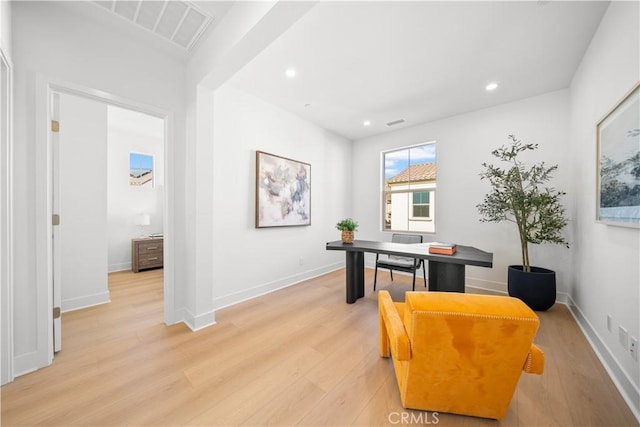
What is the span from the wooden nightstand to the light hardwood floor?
1.91m

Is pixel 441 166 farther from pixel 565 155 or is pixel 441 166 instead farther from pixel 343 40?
pixel 343 40

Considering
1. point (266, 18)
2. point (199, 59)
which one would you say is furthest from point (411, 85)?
point (199, 59)

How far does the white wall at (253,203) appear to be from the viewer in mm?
2889

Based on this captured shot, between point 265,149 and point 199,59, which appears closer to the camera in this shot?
point 199,59

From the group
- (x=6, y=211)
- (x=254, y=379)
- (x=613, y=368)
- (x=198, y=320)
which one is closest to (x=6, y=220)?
(x=6, y=211)

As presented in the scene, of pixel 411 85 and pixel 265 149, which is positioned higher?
pixel 411 85

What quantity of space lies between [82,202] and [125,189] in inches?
78.7

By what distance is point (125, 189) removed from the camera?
15.6 ft

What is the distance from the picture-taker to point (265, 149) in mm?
3391

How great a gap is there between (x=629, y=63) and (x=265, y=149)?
338 centimetres

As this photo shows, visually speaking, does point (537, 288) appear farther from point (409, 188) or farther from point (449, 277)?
point (409, 188)

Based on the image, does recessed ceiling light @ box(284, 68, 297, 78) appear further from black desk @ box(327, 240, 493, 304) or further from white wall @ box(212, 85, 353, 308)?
black desk @ box(327, 240, 493, 304)

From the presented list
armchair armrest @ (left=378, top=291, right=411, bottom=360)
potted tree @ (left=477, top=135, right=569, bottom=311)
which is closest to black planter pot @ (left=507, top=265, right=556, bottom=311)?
potted tree @ (left=477, top=135, right=569, bottom=311)

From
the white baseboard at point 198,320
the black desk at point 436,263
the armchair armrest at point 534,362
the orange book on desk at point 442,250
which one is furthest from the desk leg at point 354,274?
the armchair armrest at point 534,362
